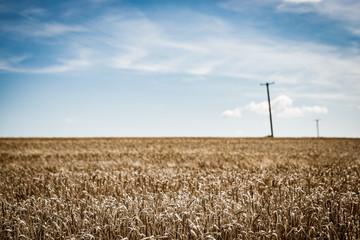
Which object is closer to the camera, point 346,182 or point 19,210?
point 19,210

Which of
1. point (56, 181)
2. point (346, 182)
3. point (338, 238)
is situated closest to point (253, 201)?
point (338, 238)

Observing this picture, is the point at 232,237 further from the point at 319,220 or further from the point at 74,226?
the point at 74,226

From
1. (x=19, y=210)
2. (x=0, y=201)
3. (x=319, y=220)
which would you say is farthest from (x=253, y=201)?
(x=0, y=201)

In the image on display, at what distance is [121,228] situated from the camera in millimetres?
3238

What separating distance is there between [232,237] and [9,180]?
272 inches

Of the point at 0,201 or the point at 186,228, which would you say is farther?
the point at 0,201

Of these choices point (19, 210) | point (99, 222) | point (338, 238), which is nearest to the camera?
point (338, 238)

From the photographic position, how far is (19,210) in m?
4.00

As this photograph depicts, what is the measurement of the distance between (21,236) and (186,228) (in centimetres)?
221

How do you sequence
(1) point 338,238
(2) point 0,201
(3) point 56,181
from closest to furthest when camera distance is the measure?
1. (1) point 338,238
2. (2) point 0,201
3. (3) point 56,181

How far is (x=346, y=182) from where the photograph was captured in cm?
586

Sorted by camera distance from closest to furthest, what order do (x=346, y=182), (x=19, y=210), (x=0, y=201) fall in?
1. (x=19, y=210)
2. (x=0, y=201)
3. (x=346, y=182)

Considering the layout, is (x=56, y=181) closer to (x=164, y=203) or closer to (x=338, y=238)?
(x=164, y=203)

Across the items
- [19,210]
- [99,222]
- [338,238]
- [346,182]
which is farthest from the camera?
[346,182]
